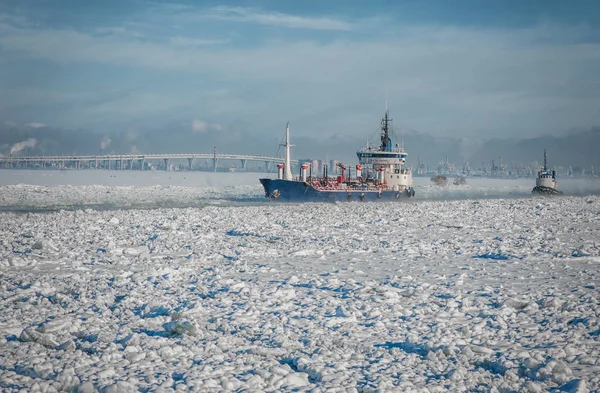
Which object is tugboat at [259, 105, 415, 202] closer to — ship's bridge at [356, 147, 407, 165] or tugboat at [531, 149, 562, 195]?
ship's bridge at [356, 147, 407, 165]

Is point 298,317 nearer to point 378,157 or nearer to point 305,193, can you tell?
point 305,193

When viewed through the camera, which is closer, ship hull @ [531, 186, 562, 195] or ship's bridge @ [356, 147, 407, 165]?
ship's bridge @ [356, 147, 407, 165]

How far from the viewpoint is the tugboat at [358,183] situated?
1843 inches

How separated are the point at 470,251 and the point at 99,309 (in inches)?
382

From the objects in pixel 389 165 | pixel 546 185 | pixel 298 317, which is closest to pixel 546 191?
pixel 546 185

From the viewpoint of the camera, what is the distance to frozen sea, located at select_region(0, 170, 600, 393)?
5.94 metres

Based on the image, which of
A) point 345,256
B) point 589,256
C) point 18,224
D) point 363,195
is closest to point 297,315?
point 345,256

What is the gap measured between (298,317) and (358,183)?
45.6 m

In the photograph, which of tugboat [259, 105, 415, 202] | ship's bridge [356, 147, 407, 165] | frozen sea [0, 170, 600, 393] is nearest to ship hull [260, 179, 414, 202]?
tugboat [259, 105, 415, 202]

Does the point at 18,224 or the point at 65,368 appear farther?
the point at 18,224

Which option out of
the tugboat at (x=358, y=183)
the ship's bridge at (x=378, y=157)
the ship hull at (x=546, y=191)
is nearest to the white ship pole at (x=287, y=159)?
the tugboat at (x=358, y=183)

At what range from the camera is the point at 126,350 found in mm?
6598

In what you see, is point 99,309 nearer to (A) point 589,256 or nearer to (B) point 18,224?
(A) point 589,256

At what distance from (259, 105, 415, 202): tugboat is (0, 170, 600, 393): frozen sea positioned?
102 feet
